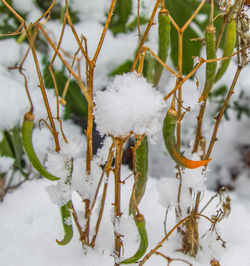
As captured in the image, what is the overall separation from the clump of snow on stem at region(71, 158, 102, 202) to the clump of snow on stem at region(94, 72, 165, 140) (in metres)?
0.19

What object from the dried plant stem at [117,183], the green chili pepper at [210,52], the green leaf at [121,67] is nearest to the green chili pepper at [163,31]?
the green chili pepper at [210,52]

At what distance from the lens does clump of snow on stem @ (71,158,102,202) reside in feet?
1.83

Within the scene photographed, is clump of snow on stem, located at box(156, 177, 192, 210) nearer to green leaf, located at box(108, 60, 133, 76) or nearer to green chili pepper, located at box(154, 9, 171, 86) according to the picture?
green chili pepper, located at box(154, 9, 171, 86)

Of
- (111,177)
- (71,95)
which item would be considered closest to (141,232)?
(111,177)

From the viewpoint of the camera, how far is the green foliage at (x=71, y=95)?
3.24 ft

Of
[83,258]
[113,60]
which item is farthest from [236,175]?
[83,258]

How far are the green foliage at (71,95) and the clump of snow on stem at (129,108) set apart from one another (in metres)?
0.62

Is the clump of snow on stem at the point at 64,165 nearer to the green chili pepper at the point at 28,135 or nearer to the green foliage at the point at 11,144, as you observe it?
the green chili pepper at the point at 28,135

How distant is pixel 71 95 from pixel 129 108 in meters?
0.69

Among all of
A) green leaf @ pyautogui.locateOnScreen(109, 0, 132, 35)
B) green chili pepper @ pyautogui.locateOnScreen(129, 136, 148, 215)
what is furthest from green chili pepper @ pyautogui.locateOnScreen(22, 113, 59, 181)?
green leaf @ pyautogui.locateOnScreen(109, 0, 132, 35)

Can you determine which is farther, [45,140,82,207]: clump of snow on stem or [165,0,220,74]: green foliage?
[165,0,220,74]: green foliage

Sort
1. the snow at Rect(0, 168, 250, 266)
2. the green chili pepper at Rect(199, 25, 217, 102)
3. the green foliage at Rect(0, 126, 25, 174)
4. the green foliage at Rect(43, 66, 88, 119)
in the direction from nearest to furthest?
the green chili pepper at Rect(199, 25, 217, 102), the snow at Rect(0, 168, 250, 266), the green foliage at Rect(0, 126, 25, 174), the green foliage at Rect(43, 66, 88, 119)

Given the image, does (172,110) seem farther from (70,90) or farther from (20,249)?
(70,90)

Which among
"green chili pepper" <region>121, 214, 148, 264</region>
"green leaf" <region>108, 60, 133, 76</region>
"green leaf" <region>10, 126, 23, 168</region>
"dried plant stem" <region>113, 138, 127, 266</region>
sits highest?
"green leaf" <region>108, 60, 133, 76</region>
